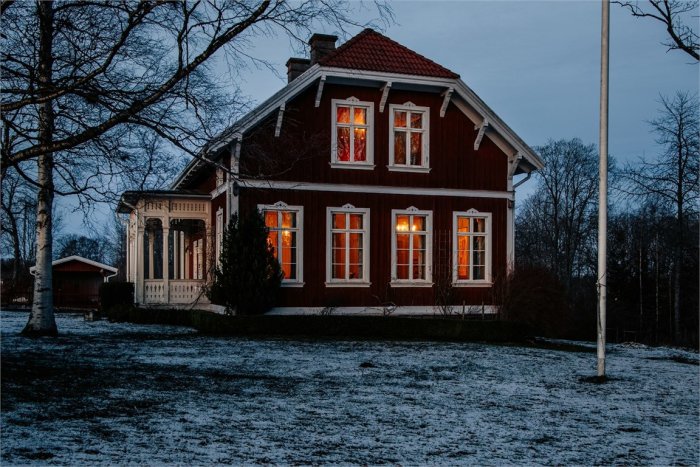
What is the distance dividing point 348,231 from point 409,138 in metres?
3.52

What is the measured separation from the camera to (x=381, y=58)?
2225cm

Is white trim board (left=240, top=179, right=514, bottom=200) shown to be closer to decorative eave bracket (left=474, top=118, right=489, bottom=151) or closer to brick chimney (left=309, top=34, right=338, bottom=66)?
decorative eave bracket (left=474, top=118, right=489, bottom=151)

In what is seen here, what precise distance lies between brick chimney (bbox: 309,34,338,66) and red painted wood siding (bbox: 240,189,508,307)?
492 cm

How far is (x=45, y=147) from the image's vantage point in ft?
29.8

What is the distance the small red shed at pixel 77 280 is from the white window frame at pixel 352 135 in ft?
71.4

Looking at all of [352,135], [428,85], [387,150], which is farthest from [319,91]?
[428,85]

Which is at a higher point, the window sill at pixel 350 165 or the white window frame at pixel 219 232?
the window sill at pixel 350 165

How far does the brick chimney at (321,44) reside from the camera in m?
23.3

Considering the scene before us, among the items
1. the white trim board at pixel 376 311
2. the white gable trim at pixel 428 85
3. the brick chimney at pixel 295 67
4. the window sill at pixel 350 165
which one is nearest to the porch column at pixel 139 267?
the white gable trim at pixel 428 85

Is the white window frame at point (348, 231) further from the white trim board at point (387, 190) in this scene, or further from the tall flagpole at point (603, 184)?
the tall flagpole at point (603, 184)

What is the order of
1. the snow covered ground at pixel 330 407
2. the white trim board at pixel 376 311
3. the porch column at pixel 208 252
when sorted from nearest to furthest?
the snow covered ground at pixel 330 407
the white trim board at pixel 376 311
the porch column at pixel 208 252

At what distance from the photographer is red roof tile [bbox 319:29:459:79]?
846 inches

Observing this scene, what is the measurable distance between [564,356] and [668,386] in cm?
389

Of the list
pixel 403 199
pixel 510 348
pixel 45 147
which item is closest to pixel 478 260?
pixel 403 199
